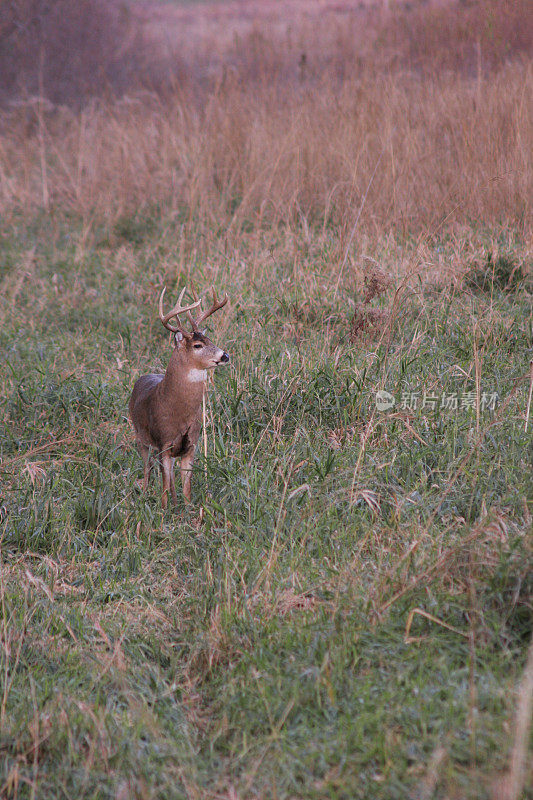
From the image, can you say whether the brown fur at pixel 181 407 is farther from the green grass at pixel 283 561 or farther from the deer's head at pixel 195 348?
the green grass at pixel 283 561

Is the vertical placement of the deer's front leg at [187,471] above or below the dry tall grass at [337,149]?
below

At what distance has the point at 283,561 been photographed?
3217 millimetres

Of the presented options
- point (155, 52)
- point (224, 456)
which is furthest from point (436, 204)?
point (155, 52)

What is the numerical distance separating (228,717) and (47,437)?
98.9 inches

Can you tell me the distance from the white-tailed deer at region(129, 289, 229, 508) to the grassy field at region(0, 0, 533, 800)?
109 mm

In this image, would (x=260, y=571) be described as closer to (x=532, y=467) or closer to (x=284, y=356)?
(x=532, y=467)

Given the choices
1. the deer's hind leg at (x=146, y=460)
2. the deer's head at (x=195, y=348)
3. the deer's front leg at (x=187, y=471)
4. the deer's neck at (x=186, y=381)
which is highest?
the deer's head at (x=195, y=348)

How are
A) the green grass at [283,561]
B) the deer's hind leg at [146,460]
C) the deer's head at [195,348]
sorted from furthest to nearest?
the deer's hind leg at [146,460]
the deer's head at [195,348]
the green grass at [283,561]

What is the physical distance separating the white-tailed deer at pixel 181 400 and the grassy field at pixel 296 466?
11 cm

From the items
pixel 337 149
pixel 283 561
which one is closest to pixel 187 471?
pixel 283 561

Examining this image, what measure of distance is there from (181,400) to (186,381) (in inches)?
3.6

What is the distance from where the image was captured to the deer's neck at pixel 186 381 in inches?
159

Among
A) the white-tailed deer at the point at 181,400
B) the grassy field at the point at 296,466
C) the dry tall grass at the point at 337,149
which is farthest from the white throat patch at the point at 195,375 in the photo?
the dry tall grass at the point at 337,149

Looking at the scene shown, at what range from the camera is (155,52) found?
16828 mm
